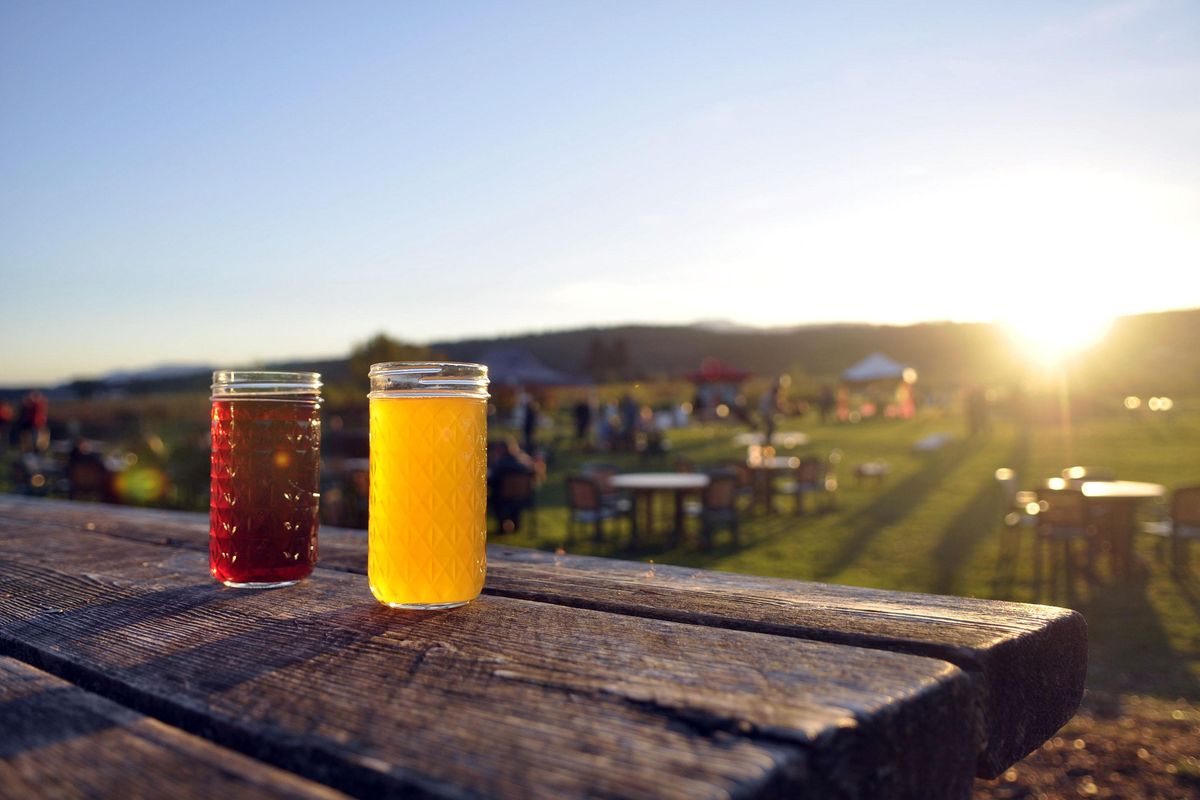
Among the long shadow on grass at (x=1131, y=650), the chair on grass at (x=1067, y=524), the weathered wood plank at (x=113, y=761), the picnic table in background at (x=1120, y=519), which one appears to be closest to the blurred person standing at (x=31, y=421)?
the chair on grass at (x=1067, y=524)

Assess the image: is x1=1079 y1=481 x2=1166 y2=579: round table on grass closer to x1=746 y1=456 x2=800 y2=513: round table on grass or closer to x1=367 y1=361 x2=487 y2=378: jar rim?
x1=746 y1=456 x2=800 y2=513: round table on grass

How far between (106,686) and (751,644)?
0.58 m

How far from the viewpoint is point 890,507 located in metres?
12.5

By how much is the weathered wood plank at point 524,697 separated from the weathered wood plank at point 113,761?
0.11 ft

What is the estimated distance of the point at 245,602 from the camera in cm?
111

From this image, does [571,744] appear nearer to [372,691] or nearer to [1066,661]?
[372,691]

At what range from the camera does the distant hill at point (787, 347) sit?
236 ft

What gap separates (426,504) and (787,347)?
8950cm

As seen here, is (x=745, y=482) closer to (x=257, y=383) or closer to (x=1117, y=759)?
(x=1117, y=759)

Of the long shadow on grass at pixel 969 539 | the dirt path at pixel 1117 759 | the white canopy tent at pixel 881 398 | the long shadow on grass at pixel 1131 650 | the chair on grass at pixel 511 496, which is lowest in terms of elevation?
the long shadow on grass at pixel 1131 650

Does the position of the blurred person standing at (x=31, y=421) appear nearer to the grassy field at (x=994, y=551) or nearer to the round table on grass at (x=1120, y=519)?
the grassy field at (x=994, y=551)

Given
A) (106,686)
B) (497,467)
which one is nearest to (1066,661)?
(106,686)

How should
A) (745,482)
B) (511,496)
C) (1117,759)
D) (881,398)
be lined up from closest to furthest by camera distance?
1. (1117,759)
2. (511,496)
3. (745,482)
4. (881,398)

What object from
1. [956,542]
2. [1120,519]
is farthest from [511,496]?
[1120,519]
